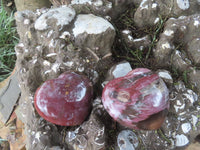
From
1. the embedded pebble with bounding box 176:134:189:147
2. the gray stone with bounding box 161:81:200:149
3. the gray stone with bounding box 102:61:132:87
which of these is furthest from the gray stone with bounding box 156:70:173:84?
the embedded pebble with bounding box 176:134:189:147

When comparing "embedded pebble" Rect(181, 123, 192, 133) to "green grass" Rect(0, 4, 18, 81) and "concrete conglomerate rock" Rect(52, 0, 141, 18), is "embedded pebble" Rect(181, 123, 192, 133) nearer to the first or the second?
"concrete conglomerate rock" Rect(52, 0, 141, 18)

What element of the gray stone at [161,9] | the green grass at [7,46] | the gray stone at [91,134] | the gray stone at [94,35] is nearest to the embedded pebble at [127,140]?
the gray stone at [91,134]

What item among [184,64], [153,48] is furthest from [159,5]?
[184,64]

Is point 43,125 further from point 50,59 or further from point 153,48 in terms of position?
point 153,48

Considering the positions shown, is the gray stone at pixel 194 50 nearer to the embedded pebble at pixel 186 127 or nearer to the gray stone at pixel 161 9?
the gray stone at pixel 161 9

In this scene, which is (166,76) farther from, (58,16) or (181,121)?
(58,16)

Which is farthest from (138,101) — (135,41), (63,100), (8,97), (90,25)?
(8,97)
